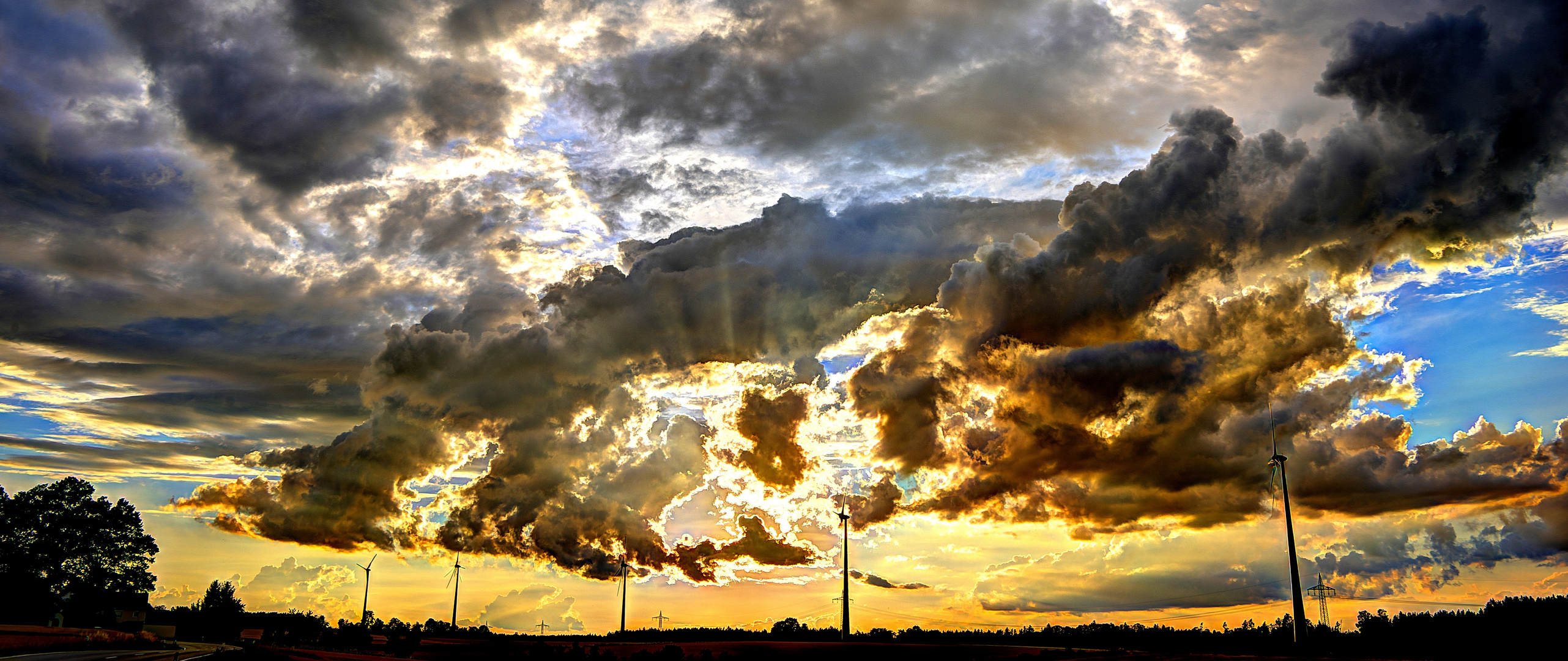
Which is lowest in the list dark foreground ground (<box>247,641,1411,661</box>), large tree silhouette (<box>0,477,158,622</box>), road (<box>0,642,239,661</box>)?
dark foreground ground (<box>247,641,1411,661</box>)

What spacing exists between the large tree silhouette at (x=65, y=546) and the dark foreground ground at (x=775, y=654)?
45.2 metres

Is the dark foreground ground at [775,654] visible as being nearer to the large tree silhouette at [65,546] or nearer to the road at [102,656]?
the road at [102,656]

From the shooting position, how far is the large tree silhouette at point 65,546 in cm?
17788

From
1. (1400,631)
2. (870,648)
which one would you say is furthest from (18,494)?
(1400,631)

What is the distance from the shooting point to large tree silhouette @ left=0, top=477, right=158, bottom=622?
177875 mm

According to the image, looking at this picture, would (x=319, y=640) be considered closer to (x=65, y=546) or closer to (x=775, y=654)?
(x=65, y=546)

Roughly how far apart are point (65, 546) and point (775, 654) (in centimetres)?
14992

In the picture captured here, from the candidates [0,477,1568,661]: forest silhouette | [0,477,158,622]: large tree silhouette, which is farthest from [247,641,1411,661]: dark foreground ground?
[0,477,158,622]: large tree silhouette

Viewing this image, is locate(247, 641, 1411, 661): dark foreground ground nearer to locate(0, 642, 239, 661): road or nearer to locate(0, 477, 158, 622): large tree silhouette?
locate(0, 642, 239, 661): road

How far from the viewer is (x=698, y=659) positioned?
132 metres

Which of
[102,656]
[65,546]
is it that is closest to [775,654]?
[102,656]

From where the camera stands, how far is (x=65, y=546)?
185 metres

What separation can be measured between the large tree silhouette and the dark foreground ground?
45.2 metres

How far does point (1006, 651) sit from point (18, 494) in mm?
193037
